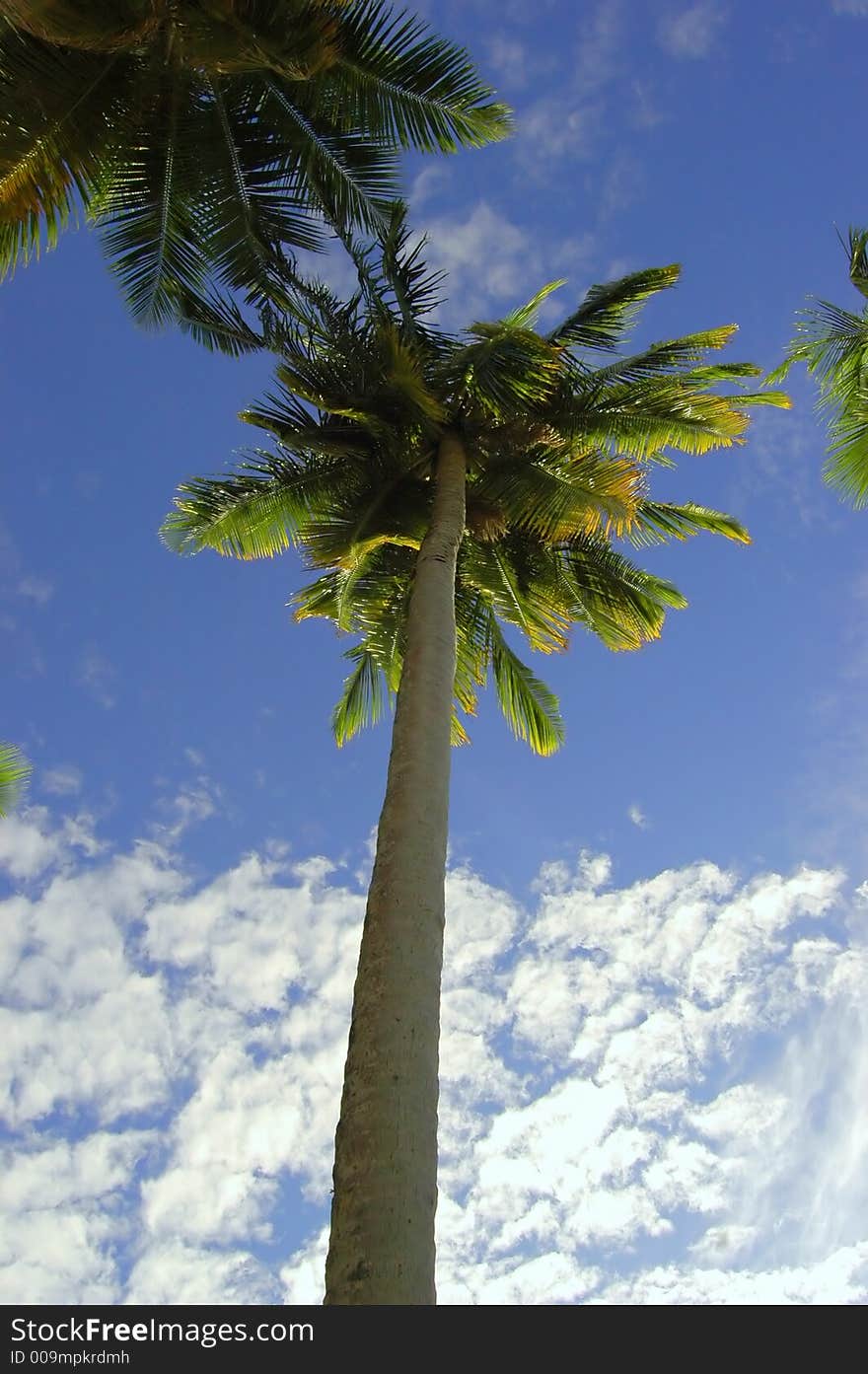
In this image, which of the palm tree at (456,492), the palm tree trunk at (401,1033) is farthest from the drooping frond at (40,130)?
the palm tree trunk at (401,1033)

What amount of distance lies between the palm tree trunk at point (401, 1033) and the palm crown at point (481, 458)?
322 centimetres

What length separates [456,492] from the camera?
10211 mm

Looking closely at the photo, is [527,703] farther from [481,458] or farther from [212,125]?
[212,125]

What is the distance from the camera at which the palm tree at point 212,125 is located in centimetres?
928

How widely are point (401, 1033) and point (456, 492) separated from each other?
242 inches

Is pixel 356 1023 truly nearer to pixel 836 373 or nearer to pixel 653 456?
pixel 653 456

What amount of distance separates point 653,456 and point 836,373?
2.22 m

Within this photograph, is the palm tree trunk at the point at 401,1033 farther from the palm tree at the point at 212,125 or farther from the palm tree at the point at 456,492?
the palm tree at the point at 212,125

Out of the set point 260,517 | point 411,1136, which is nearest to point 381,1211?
point 411,1136

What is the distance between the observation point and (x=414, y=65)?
33.9 ft

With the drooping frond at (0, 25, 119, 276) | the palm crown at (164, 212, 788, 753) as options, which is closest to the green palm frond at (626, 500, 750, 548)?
the palm crown at (164, 212, 788, 753)

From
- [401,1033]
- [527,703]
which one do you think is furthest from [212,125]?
[401,1033]
